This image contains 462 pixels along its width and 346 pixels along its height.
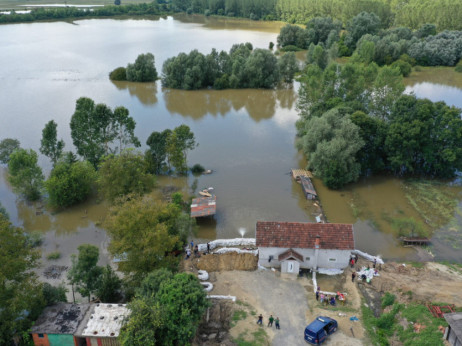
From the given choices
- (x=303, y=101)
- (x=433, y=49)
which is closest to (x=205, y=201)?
(x=303, y=101)

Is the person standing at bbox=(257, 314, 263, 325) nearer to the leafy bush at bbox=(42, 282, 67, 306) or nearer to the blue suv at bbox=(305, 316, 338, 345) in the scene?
the blue suv at bbox=(305, 316, 338, 345)

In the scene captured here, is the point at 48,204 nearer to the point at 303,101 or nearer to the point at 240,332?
the point at 240,332

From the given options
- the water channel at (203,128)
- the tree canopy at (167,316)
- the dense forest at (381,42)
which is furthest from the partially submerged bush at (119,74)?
the tree canopy at (167,316)

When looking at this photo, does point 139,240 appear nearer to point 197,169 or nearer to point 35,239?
point 35,239

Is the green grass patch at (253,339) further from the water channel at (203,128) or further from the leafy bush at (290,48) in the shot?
the leafy bush at (290,48)

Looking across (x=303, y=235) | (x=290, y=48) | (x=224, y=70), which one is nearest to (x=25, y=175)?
(x=303, y=235)

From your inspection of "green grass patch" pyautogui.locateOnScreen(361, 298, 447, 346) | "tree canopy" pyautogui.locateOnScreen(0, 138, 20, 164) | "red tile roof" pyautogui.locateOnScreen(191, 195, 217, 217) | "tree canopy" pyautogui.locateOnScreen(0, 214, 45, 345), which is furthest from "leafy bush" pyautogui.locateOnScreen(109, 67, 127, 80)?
"green grass patch" pyautogui.locateOnScreen(361, 298, 447, 346)

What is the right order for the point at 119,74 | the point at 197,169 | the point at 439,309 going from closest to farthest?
the point at 439,309 < the point at 197,169 < the point at 119,74
